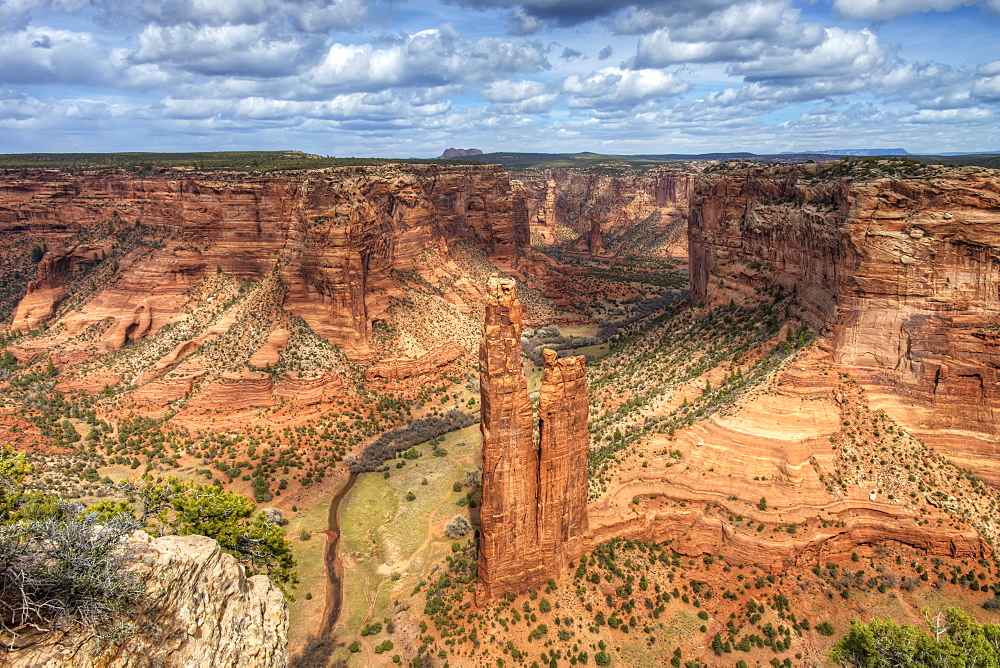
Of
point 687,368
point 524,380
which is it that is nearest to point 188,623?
point 524,380

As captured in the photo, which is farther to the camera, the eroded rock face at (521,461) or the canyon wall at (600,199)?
the canyon wall at (600,199)

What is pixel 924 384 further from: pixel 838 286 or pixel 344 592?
pixel 344 592

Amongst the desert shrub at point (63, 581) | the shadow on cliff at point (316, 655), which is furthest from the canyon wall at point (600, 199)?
the desert shrub at point (63, 581)

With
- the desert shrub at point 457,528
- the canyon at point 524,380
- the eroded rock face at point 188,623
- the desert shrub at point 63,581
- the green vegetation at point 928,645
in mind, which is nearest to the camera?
the desert shrub at point 63,581

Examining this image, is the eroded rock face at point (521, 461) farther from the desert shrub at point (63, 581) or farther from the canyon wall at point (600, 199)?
the canyon wall at point (600, 199)

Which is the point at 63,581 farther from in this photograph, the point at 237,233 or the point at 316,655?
the point at 237,233

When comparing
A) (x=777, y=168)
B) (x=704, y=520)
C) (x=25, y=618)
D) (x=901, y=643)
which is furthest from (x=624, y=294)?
(x=25, y=618)
